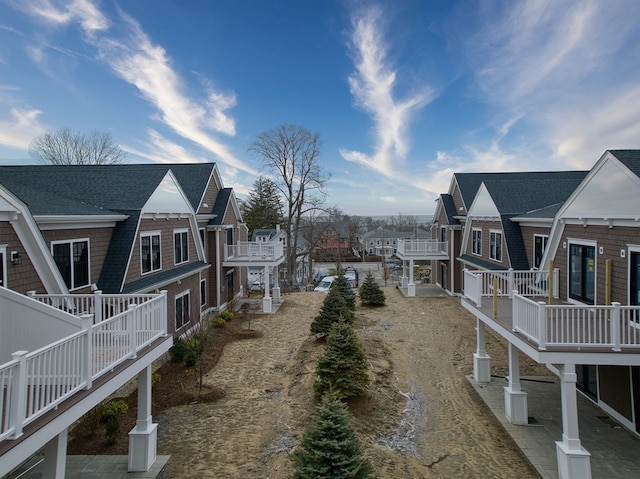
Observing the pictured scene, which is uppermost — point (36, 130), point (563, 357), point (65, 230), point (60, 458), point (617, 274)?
point (36, 130)

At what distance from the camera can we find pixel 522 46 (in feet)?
50.2

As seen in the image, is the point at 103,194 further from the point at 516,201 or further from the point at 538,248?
the point at 516,201

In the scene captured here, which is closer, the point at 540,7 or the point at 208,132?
the point at 540,7

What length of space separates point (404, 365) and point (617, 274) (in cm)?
736

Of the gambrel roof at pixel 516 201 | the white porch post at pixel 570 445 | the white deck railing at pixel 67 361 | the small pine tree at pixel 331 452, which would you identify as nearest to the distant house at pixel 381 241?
the gambrel roof at pixel 516 201

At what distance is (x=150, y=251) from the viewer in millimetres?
13664

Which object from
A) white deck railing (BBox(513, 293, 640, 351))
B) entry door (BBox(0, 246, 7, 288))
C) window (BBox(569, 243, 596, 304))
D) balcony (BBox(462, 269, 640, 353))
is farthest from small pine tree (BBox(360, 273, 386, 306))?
entry door (BBox(0, 246, 7, 288))

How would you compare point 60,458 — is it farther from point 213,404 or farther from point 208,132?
point 208,132

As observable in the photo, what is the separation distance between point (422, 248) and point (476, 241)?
5631mm

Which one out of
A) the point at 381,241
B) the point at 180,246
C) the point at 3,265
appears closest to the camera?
the point at 3,265

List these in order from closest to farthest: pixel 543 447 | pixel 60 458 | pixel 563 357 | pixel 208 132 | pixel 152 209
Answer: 1. pixel 60 458
2. pixel 563 357
3. pixel 543 447
4. pixel 152 209
5. pixel 208 132

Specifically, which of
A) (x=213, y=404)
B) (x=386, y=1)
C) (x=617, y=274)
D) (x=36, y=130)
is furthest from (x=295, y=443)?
(x=36, y=130)

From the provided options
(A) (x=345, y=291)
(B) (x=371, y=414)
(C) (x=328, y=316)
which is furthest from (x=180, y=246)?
(B) (x=371, y=414)

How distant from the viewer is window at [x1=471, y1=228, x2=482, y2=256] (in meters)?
21.3
